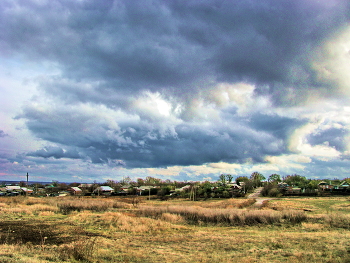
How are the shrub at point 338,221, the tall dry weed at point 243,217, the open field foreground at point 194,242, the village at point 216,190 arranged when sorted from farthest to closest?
the village at point 216,190 → the tall dry weed at point 243,217 → the shrub at point 338,221 → the open field foreground at point 194,242

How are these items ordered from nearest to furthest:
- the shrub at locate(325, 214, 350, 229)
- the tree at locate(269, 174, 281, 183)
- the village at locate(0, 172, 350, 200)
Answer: the shrub at locate(325, 214, 350, 229) → the village at locate(0, 172, 350, 200) → the tree at locate(269, 174, 281, 183)

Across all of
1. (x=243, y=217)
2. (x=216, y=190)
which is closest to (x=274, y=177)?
(x=216, y=190)

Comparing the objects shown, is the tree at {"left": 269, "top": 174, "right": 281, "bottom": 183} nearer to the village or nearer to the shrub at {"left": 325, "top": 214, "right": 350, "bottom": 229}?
the village

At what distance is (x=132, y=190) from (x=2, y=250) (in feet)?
333

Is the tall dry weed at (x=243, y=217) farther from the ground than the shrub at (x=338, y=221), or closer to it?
closer to it

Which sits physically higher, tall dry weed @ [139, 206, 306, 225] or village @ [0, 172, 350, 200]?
tall dry weed @ [139, 206, 306, 225]

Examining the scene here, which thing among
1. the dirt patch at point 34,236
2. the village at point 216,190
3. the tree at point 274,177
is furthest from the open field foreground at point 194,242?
the tree at point 274,177

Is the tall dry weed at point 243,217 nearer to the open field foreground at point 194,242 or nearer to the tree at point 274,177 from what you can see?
the open field foreground at point 194,242

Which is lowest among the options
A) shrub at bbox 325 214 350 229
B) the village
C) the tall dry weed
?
the village

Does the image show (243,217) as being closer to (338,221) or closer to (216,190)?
(338,221)

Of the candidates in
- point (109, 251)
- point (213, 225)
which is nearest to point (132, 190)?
point (213, 225)

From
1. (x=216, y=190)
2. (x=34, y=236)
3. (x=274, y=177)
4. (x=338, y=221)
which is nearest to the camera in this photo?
(x=34, y=236)

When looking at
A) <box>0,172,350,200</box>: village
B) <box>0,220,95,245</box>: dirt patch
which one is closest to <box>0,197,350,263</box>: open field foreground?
<box>0,220,95,245</box>: dirt patch

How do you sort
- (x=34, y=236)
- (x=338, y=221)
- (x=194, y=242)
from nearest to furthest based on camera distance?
1. (x=194, y=242)
2. (x=34, y=236)
3. (x=338, y=221)
